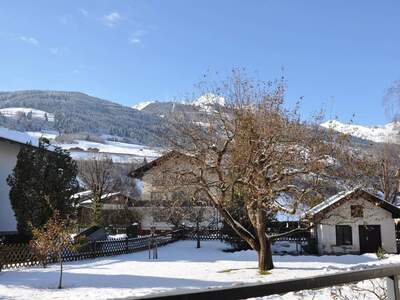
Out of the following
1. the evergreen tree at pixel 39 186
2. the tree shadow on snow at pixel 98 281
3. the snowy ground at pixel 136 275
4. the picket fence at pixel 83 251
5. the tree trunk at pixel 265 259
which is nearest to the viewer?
the snowy ground at pixel 136 275

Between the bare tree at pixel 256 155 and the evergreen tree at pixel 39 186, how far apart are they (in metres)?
7.96

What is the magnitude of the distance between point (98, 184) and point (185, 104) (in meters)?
42.7

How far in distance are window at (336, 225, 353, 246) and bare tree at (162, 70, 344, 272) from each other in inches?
592

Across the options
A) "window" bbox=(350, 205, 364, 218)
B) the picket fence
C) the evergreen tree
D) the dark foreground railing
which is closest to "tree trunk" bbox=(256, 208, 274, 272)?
the picket fence

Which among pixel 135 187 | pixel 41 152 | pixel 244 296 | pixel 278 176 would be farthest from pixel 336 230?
pixel 135 187

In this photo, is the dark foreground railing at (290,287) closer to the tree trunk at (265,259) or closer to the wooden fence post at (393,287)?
the wooden fence post at (393,287)

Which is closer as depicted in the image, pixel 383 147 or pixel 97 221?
pixel 97 221

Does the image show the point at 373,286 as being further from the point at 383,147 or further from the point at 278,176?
the point at 383,147

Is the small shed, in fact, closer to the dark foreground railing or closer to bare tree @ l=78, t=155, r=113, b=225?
the dark foreground railing

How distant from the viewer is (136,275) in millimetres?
→ 18734

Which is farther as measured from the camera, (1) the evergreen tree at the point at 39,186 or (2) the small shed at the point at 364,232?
(2) the small shed at the point at 364,232

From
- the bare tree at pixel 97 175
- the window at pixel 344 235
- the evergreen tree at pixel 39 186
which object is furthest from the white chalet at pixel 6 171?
the bare tree at pixel 97 175

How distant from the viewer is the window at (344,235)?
33875 mm

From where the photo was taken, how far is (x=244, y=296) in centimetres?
297
